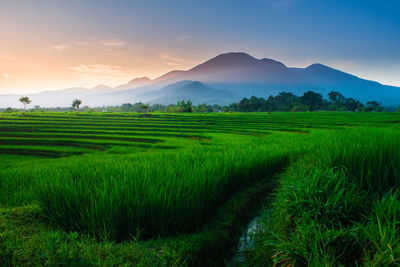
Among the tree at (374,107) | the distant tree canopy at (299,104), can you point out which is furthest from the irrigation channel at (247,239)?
the tree at (374,107)

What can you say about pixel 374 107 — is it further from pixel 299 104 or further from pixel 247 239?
pixel 247 239

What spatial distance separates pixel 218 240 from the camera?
298cm

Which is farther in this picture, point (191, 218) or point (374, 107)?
point (374, 107)

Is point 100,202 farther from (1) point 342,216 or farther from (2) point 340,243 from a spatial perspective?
(1) point 342,216

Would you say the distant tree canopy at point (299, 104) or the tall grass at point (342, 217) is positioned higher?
the distant tree canopy at point (299, 104)

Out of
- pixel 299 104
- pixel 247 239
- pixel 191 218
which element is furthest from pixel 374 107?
pixel 191 218

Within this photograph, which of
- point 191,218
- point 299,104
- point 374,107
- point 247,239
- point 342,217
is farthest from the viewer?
point 299,104

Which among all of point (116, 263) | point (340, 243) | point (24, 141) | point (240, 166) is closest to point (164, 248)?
point (116, 263)

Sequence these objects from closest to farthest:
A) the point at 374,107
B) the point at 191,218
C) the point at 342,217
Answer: the point at 342,217 → the point at 191,218 → the point at 374,107

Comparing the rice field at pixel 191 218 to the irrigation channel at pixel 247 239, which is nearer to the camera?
the rice field at pixel 191 218

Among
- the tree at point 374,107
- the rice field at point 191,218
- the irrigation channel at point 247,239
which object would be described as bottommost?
the irrigation channel at point 247,239

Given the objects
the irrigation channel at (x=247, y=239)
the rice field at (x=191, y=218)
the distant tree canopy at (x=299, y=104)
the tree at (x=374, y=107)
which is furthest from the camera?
the distant tree canopy at (x=299, y=104)

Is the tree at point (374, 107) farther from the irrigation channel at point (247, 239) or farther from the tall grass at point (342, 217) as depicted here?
the irrigation channel at point (247, 239)

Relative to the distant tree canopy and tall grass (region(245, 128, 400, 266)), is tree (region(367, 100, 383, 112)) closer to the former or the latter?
the distant tree canopy
